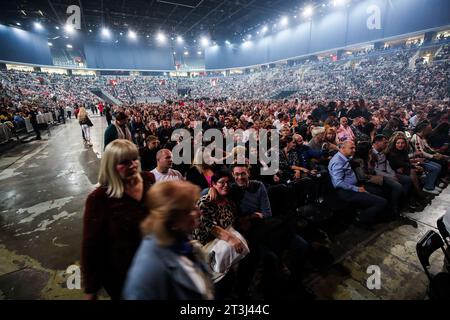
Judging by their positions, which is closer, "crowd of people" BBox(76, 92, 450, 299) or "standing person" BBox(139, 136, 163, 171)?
"crowd of people" BBox(76, 92, 450, 299)

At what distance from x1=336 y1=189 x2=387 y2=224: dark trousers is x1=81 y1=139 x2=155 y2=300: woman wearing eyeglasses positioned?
3.37 meters

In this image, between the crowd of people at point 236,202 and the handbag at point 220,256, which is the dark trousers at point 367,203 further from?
the handbag at point 220,256

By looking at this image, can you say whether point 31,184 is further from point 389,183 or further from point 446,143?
point 446,143

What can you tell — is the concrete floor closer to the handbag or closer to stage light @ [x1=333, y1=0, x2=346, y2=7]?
the handbag

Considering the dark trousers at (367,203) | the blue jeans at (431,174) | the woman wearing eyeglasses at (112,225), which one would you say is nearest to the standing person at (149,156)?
the woman wearing eyeglasses at (112,225)

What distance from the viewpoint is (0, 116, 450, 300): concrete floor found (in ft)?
8.15

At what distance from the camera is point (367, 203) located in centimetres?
349

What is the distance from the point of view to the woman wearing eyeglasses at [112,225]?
4.70 ft

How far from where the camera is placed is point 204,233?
2135mm

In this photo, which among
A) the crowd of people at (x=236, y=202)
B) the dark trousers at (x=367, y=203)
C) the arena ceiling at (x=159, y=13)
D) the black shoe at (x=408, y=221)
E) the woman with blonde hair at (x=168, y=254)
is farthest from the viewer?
the arena ceiling at (x=159, y=13)

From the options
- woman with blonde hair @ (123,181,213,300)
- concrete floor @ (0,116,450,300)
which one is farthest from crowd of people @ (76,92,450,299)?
concrete floor @ (0,116,450,300)

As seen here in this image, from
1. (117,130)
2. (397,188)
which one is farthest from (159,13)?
(397,188)

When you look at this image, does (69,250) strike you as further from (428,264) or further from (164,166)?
(428,264)
